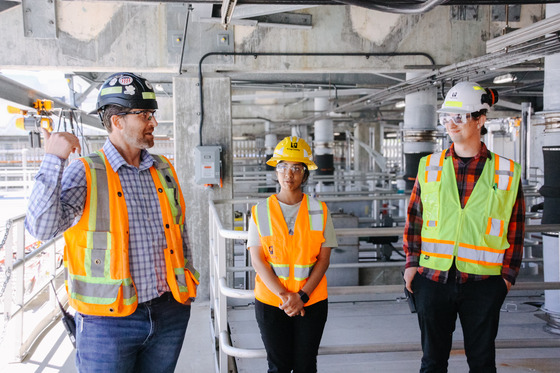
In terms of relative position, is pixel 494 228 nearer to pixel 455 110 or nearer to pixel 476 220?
pixel 476 220

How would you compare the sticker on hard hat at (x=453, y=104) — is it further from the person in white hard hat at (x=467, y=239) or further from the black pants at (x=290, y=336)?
the black pants at (x=290, y=336)

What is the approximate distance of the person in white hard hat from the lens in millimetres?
2586

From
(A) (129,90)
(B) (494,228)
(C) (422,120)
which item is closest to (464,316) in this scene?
(B) (494,228)

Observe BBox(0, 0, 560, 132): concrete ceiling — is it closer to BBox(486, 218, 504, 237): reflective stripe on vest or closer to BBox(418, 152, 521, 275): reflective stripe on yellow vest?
BBox(418, 152, 521, 275): reflective stripe on yellow vest

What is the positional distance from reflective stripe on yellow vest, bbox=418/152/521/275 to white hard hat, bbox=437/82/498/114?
0.95ft

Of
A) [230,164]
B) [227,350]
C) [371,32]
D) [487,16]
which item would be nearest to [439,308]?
[227,350]

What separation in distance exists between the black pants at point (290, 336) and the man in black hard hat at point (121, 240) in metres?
0.68

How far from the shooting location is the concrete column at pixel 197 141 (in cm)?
622

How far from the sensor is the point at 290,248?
2.75 m

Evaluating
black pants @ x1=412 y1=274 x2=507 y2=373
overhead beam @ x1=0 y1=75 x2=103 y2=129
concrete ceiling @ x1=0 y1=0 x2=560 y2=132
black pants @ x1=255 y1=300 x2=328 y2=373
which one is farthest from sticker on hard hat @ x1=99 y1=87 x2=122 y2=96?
concrete ceiling @ x1=0 y1=0 x2=560 y2=132

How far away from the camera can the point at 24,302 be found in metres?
4.32

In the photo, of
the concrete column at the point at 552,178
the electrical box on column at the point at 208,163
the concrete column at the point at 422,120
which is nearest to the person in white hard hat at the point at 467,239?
the concrete column at the point at 552,178

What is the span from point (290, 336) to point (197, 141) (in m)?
3.92

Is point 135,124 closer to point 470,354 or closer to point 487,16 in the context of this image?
point 470,354
